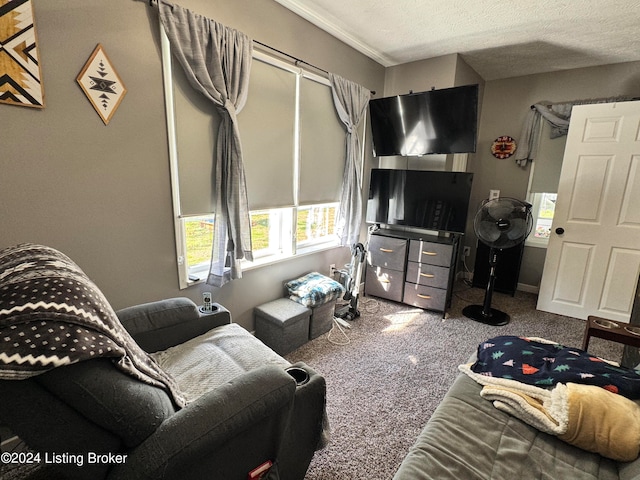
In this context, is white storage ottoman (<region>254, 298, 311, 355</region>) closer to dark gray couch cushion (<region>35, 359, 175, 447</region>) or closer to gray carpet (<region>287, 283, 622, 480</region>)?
gray carpet (<region>287, 283, 622, 480</region>)

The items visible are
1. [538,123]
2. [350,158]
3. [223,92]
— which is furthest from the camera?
[538,123]

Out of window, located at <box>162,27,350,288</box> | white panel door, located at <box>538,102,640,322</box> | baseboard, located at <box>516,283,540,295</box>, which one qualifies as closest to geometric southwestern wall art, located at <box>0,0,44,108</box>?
window, located at <box>162,27,350,288</box>

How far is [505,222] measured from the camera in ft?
9.26

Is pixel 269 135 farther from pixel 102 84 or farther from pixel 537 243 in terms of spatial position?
pixel 537 243

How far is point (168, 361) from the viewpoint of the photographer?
151 centimetres

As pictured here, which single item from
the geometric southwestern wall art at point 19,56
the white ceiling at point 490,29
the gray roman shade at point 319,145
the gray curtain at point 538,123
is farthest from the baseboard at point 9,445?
the gray curtain at point 538,123

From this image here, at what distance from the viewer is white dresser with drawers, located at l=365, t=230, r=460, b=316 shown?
2.99 meters

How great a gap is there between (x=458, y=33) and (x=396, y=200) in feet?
5.15

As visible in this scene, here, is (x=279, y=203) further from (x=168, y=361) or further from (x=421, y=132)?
(x=421, y=132)

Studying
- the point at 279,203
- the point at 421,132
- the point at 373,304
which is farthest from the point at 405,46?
the point at 373,304

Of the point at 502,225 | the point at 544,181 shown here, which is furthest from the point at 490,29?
the point at 544,181

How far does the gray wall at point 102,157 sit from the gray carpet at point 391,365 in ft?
3.96

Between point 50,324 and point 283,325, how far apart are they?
1.69m

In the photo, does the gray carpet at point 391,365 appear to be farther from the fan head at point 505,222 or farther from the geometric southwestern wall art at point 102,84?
the geometric southwestern wall art at point 102,84
